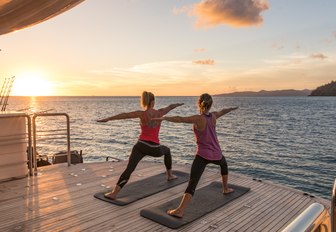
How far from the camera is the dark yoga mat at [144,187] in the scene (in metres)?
6.01

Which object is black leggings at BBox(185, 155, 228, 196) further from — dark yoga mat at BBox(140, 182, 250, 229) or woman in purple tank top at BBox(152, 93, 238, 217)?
dark yoga mat at BBox(140, 182, 250, 229)

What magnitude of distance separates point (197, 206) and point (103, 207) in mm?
1741

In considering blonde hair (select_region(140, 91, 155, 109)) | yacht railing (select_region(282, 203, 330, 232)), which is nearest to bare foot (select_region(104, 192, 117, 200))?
blonde hair (select_region(140, 91, 155, 109))

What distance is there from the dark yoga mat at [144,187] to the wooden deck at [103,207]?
146 mm

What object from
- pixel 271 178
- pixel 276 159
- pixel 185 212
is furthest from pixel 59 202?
pixel 276 159

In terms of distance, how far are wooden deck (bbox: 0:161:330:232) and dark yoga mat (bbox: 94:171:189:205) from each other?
15cm

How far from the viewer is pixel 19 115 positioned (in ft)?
24.1

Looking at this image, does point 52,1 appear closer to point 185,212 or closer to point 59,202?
point 59,202

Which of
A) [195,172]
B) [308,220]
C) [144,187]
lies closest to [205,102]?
[195,172]

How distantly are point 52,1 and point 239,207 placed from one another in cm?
586

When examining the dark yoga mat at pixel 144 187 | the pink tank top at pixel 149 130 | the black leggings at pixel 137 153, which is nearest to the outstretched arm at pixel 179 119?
the pink tank top at pixel 149 130

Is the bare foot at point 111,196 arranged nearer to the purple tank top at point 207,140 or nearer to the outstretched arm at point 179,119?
the purple tank top at point 207,140

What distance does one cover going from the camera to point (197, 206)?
5.65 meters

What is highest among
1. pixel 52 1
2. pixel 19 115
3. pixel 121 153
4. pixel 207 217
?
pixel 52 1
